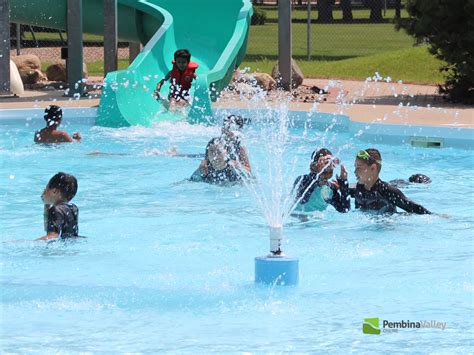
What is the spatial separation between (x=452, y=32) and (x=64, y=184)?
8698mm

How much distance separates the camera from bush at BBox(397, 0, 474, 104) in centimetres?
1434

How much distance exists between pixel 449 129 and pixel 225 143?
3.60 m

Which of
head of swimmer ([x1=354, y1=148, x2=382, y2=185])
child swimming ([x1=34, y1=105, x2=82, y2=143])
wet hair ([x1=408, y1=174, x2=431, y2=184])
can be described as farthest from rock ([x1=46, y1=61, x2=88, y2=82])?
head of swimmer ([x1=354, y1=148, x2=382, y2=185])

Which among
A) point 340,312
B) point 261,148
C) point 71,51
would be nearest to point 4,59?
point 71,51

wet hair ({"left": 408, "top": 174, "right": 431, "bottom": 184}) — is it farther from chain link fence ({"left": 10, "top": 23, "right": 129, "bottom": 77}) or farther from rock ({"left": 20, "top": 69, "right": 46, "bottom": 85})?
chain link fence ({"left": 10, "top": 23, "right": 129, "bottom": 77})

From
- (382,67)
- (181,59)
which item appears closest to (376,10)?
(382,67)

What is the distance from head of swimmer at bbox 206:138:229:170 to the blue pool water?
0.24m

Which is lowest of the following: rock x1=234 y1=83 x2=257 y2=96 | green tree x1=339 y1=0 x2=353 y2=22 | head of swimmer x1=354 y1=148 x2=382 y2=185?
head of swimmer x1=354 y1=148 x2=382 y2=185

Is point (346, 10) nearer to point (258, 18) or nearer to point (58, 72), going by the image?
point (258, 18)

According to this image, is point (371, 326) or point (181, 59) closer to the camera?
point (371, 326)

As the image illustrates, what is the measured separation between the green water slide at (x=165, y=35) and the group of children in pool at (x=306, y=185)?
13.1ft

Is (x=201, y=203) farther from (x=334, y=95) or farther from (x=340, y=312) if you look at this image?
(x=334, y=95)

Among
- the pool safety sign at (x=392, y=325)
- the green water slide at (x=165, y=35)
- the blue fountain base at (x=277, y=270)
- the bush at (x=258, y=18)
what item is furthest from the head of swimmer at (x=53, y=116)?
the bush at (x=258, y=18)

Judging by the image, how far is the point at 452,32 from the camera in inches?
572
